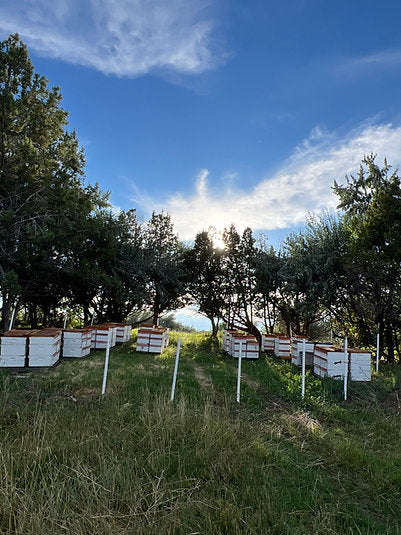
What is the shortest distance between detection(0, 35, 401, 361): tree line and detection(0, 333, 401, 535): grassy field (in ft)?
24.8

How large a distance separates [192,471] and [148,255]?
48.7ft

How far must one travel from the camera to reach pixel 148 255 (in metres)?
17.6

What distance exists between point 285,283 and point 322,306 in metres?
2.07

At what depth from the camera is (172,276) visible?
17562 millimetres

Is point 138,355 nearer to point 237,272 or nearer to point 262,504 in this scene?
point 237,272

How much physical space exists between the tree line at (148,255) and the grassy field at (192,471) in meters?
7.55

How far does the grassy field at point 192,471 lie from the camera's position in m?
2.55

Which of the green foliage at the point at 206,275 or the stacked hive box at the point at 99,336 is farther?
the green foliage at the point at 206,275

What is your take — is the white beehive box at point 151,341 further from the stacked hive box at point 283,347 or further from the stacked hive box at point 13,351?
the stacked hive box at point 283,347

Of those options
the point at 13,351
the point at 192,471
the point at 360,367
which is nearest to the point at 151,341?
the point at 13,351

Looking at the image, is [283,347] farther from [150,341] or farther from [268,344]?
[150,341]

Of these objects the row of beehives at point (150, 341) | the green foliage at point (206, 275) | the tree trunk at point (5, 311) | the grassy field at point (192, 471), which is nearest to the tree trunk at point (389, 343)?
the grassy field at point (192, 471)

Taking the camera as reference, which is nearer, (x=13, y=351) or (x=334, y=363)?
(x=13, y=351)

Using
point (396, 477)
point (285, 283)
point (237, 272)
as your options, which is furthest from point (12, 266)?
point (396, 477)
